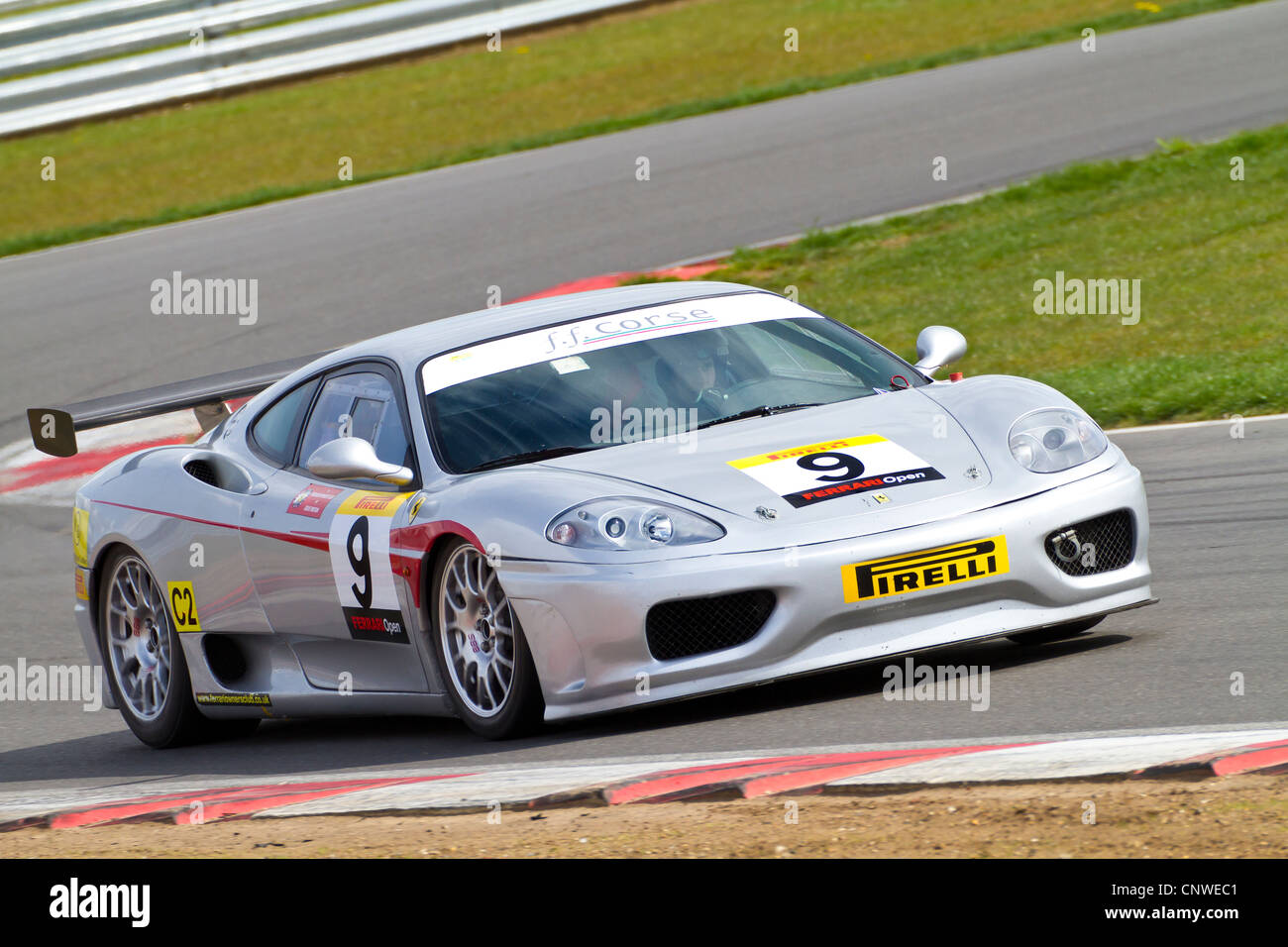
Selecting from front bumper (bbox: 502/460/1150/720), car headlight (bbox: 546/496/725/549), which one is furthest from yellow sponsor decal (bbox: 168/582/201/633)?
car headlight (bbox: 546/496/725/549)

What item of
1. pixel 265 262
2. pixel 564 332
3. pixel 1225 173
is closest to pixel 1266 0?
pixel 1225 173

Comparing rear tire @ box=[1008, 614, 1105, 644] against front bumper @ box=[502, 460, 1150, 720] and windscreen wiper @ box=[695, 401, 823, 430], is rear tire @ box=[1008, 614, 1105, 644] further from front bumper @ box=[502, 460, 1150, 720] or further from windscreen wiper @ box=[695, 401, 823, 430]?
windscreen wiper @ box=[695, 401, 823, 430]

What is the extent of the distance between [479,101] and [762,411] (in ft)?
53.6

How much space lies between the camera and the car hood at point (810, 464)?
5.43 meters

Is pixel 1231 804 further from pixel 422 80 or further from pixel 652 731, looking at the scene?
pixel 422 80

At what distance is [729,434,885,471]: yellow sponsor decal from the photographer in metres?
5.61

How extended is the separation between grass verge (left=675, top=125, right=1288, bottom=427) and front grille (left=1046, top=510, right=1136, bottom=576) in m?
3.87

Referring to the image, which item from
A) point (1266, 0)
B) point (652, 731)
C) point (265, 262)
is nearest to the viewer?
point (652, 731)

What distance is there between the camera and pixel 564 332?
6.40 m

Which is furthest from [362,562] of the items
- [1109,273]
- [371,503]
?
[1109,273]

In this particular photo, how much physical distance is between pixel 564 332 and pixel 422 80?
17239mm

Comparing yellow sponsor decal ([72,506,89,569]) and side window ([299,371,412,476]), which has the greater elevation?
side window ([299,371,412,476])

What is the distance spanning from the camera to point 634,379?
6.13 meters

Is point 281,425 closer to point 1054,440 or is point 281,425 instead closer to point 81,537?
point 81,537
